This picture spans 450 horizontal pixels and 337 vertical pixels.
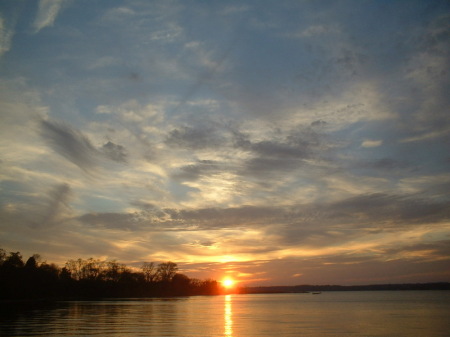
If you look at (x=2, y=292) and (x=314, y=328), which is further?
(x=2, y=292)

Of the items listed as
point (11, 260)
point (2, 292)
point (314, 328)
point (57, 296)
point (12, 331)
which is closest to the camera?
point (12, 331)

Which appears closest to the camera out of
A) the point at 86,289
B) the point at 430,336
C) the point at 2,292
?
the point at 430,336

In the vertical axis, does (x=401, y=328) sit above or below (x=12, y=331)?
below

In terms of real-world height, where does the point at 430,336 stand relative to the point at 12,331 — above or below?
below

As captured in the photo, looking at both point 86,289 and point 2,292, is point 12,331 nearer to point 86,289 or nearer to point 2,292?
point 2,292

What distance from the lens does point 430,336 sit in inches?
1775

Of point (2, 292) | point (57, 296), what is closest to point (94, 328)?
point (2, 292)

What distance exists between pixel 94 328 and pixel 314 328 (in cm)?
3028

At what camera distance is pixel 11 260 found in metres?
127

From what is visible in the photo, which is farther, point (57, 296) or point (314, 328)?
point (57, 296)

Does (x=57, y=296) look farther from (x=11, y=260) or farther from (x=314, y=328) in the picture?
(x=314, y=328)

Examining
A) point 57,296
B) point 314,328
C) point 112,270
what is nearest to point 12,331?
point 314,328

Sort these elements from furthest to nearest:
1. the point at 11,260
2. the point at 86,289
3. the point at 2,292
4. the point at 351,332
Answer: the point at 86,289
the point at 11,260
the point at 2,292
the point at 351,332

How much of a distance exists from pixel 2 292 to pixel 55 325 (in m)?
82.2
